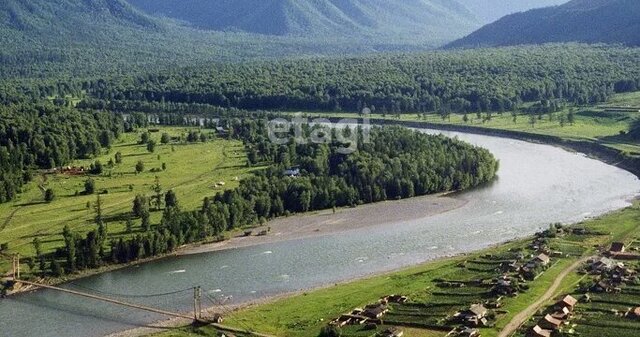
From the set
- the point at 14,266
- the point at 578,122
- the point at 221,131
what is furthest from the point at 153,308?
the point at 578,122

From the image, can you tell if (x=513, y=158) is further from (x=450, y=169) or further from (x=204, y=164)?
(x=204, y=164)

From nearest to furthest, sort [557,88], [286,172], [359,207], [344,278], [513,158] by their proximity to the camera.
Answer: [344,278] < [359,207] < [286,172] < [513,158] < [557,88]

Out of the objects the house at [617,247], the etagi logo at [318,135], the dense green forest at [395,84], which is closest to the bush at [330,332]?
the house at [617,247]

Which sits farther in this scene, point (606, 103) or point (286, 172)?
point (606, 103)

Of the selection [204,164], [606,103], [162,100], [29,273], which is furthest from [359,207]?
[162,100]

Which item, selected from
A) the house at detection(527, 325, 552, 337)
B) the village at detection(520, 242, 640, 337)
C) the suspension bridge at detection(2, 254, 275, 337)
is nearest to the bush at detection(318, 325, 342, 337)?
the suspension bridge at detection(2, 254, 275, 337)

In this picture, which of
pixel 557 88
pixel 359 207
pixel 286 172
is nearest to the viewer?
pixel 359 207

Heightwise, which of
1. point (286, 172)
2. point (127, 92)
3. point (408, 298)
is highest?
point (127, 92)

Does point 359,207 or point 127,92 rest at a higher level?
point 127,92

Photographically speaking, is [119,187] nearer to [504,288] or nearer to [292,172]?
[292,172]
